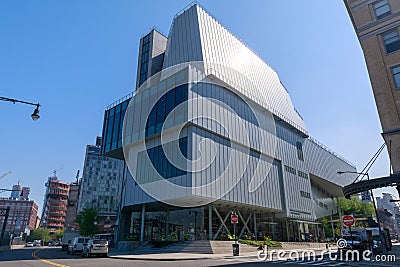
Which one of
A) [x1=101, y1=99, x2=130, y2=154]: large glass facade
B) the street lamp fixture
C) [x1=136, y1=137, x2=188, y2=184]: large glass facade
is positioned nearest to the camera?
the street lamp fixture

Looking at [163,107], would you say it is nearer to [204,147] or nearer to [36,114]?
[204,147]

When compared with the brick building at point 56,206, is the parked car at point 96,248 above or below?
below

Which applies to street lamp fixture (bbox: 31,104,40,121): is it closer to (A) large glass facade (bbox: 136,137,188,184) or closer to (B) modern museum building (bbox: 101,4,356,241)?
(B) modern museum building (bbox: 101,4,356,241)

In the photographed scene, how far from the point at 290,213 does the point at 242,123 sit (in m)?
17.9

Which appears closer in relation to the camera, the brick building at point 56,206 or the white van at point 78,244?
the white van at point 78,244

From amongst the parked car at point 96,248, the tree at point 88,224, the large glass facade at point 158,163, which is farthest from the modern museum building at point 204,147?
the tree at point 88,224

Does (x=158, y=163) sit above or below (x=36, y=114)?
above

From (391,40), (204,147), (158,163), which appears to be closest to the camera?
(391,40)

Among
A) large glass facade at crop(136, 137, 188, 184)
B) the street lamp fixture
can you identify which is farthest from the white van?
the street lamp fixture

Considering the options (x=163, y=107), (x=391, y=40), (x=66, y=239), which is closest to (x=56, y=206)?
(x=66, y=239)

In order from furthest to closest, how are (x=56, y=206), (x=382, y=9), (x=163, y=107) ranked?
(x=56, y=206) → (x=163, y=107) → (x=382, y=9)

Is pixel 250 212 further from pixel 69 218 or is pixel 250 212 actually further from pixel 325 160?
pixel 69 218

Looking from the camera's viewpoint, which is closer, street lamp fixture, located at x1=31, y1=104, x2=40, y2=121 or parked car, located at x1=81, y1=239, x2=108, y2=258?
street lamp fixture, located at x1=31, y1=104, x2=40, y2=121

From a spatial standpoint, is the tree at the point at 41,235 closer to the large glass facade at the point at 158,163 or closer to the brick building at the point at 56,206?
the brick building at the point at 56,206
